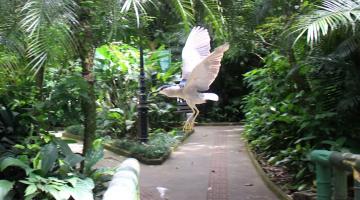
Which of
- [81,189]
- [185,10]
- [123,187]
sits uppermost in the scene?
[185,10]

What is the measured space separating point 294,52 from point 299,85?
0.51 m

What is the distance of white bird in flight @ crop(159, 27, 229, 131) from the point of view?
7.91 meters

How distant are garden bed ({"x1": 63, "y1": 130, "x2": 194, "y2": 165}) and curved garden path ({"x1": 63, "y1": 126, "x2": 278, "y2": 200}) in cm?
13

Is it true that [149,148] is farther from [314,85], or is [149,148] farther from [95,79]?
[314,85]

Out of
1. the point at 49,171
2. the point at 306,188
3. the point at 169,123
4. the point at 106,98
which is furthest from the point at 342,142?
the point at 169,123

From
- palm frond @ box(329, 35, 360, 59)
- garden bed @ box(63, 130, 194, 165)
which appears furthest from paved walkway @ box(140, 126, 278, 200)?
palm frond @ box(329, 35, 360, 59)

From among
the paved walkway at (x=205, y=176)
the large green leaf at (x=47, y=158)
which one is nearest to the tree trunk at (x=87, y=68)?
the large green leaf at (x=47, y=158)

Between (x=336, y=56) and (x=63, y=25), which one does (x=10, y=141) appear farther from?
(x=336, y=56)

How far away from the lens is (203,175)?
7293mm

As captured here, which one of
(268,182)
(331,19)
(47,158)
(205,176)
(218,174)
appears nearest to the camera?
(331,19)

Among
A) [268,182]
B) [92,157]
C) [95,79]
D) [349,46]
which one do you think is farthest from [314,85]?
[92,157]

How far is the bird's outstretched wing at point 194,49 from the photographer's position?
866 centimetres

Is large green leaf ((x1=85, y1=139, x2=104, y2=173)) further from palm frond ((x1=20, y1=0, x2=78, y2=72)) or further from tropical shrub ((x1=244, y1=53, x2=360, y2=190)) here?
tropical shrub ((x1=244, y1=53, x2=360, y2=190))

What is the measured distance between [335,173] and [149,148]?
624cm
